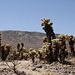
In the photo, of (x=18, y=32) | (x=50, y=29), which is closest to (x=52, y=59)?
(x=50, y=29)

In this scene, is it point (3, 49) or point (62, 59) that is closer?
point (62, 59)

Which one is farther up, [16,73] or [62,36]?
[62,36]

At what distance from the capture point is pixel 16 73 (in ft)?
35.8

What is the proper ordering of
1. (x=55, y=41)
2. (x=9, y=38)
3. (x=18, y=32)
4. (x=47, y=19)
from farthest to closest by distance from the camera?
1. (x=18, y=32)
2. (x=9, y=38)
3. (x=47, y=19)
4. (x=55, y=41)

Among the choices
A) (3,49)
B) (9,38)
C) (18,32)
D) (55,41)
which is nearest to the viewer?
(55,41)

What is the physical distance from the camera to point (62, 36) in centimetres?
1741

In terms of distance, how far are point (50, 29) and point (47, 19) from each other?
1.57 metres

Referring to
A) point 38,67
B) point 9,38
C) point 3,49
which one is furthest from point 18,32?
point 38,67

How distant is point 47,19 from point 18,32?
108701mm

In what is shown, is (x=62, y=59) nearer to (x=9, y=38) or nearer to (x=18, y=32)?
(x=9, y=38)

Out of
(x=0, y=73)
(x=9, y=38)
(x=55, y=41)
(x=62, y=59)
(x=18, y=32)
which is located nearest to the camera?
(x=0, y=73)

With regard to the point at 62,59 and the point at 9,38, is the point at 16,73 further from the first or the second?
the point at 9,38

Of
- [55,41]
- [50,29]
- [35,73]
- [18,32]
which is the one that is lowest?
[35,73]

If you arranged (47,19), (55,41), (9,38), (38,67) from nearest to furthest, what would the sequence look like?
(38,67), (55,41), (47,19), (9,38)
